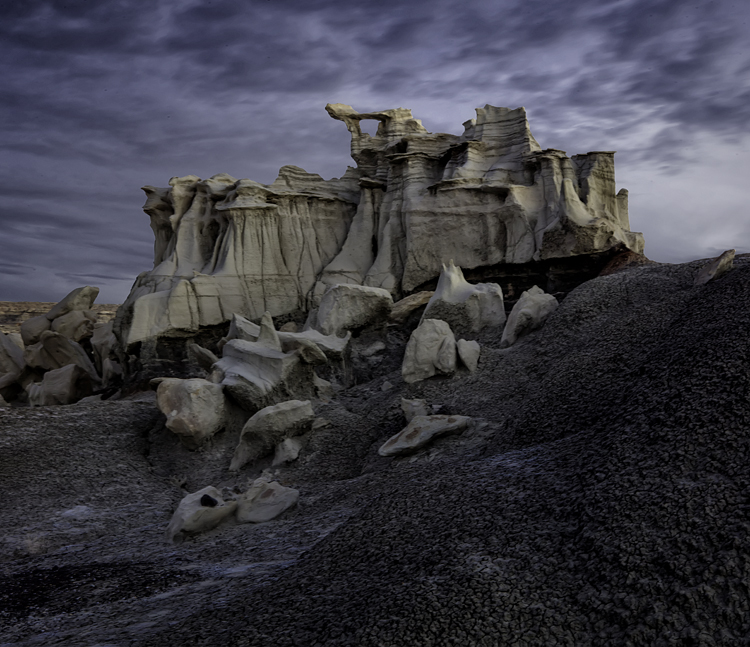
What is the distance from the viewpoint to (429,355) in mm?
10172

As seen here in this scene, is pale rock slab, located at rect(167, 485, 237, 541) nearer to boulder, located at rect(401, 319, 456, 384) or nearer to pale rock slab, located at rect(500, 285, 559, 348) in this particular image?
boulder, located at rect(401, 319, 456, 384)

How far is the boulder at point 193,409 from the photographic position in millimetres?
10039

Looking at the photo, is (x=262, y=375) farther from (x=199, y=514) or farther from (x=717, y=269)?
(x=717, y=269)

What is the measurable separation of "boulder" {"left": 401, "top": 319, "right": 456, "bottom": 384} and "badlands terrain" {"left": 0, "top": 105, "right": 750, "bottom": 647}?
4cm

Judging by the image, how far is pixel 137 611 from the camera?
4699 millimetres

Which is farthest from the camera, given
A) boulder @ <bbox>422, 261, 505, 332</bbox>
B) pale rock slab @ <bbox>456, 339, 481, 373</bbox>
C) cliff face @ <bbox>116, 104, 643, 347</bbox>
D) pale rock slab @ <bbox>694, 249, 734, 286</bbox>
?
cliff face @ <bbox>116, 104, 643, 347</bbox>

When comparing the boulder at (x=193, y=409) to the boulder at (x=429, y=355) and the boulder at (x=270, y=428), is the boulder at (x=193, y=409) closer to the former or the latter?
the boulder at (x=270, y=428)

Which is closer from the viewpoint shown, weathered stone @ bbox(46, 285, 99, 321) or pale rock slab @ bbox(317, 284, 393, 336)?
pale rock slab @ bbox(317, 284, 393, 336)

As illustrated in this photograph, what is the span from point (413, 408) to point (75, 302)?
16760 millimetres

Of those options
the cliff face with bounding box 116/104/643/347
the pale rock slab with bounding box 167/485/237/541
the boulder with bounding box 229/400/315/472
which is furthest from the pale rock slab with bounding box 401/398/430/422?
the cliff face with bounding box 116/104/643/347

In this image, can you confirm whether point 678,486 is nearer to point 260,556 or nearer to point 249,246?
point 260,556

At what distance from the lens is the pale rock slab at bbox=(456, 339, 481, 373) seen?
9.82 meters

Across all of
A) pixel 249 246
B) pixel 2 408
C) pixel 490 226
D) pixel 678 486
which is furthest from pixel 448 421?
pixel 249 246

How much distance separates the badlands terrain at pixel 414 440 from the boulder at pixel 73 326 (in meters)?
1.72
